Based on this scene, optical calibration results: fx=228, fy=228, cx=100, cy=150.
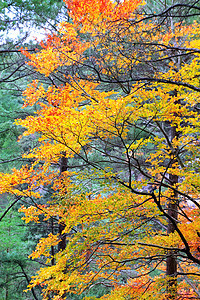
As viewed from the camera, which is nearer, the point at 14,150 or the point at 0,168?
the point at 14,150

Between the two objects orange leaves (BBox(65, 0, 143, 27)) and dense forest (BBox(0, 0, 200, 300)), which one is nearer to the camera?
dense forest (BBox(0, 0, 200, 300))

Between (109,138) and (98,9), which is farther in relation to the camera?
(98,9)

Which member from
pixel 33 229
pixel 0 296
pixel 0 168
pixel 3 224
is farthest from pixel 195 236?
pixel 0 168

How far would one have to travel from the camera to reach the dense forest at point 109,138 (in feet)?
10.1

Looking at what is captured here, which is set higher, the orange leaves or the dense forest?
the orange leaves

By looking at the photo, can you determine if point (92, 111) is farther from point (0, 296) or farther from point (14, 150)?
point (0, 296)

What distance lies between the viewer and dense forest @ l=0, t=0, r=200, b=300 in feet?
10.1

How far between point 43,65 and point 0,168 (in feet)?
26.7

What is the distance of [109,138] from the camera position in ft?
17.3

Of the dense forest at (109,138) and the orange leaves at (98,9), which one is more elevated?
the orange leaves at (98,9)

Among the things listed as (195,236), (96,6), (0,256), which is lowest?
(0,256)

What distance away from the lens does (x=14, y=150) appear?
9.84m

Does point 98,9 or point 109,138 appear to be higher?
point 98,9

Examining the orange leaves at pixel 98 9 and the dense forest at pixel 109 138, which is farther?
the orange leaves at pixel 98 9
